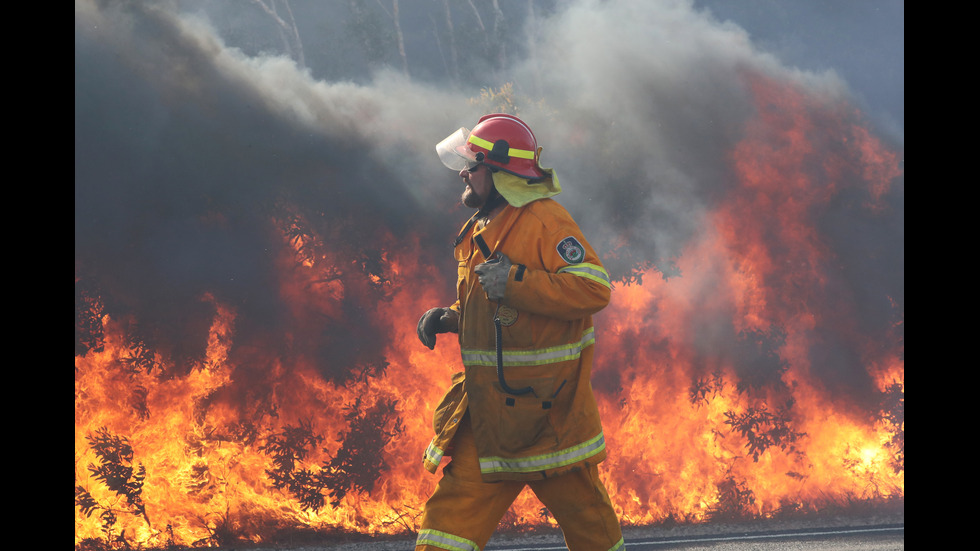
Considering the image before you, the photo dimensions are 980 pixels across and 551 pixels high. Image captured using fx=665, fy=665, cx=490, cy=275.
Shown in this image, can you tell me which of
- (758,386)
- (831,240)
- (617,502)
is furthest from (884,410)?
(617,502)

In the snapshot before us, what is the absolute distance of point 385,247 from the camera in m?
4.82

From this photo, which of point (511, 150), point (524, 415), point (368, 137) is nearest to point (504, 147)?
point (511, 150)

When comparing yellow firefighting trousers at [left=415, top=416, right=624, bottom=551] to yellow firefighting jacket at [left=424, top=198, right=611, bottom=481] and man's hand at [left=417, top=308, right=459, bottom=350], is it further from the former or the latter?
man's hand at [left=417, top=308, right=459, bottom=350]

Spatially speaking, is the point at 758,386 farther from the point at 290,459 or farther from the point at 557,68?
the point at 290,459

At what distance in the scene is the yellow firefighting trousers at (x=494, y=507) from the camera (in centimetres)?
264

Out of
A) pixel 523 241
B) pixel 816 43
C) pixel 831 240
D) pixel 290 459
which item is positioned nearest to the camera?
pixel 523 241

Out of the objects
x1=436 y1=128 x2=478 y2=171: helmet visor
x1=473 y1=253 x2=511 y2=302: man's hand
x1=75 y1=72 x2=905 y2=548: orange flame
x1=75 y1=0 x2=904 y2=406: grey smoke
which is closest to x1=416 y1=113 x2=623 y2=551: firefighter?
x1=473 y1=253 x2=511 y2=302: man's hand

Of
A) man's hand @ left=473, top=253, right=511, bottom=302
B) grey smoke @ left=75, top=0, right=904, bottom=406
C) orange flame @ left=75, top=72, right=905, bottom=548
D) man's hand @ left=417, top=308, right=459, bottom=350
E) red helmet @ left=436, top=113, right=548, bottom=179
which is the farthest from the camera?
grey smoke @ left=75, top=0, right=904, bottom=406

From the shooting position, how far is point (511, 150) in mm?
2836

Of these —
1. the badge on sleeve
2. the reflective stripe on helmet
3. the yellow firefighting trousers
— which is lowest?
the yellow firefighting trousers

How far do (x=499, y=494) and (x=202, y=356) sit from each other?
261cm

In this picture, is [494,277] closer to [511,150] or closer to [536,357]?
[536,357]

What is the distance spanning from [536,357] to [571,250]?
447 mm

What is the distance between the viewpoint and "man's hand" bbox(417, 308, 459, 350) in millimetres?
2990
